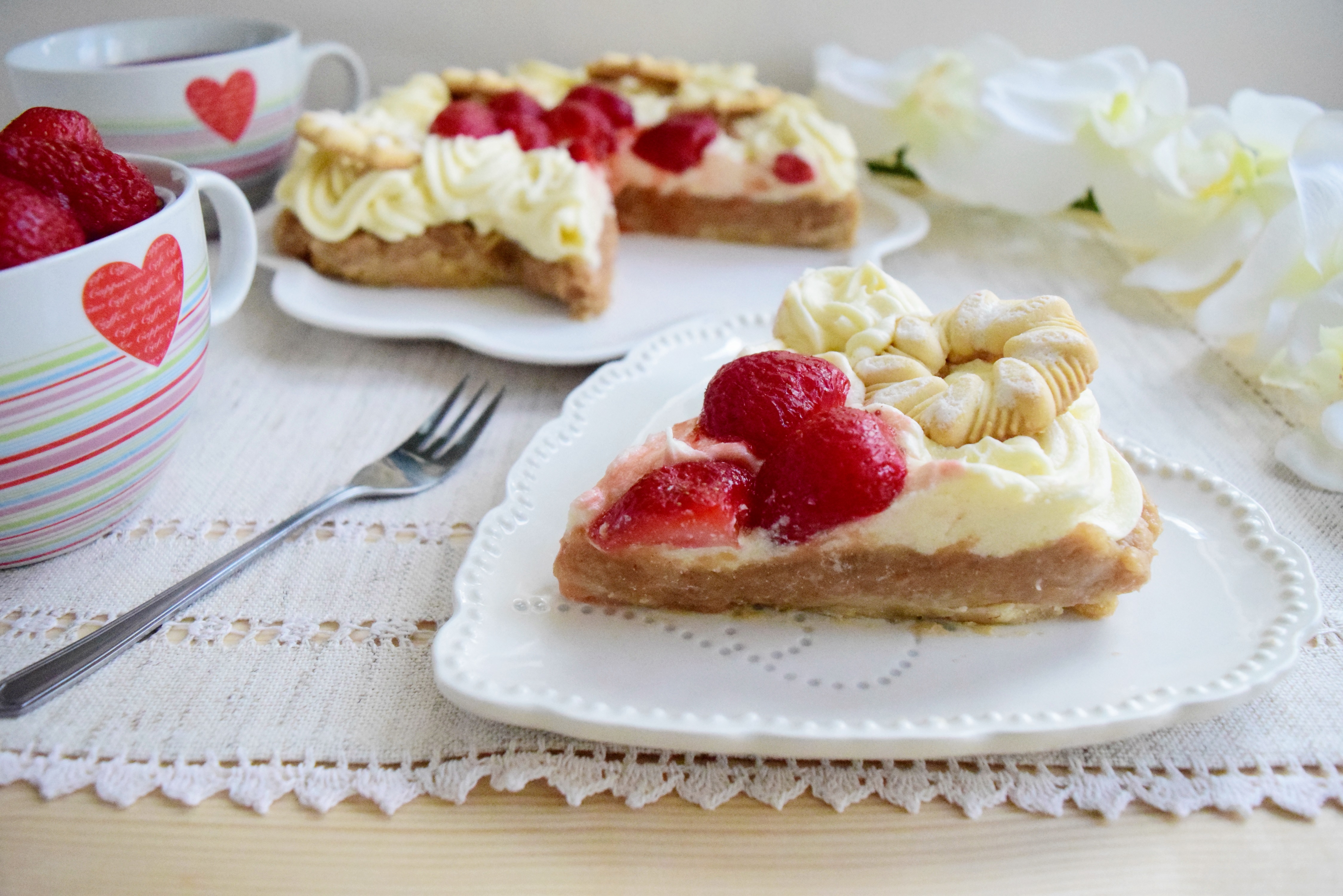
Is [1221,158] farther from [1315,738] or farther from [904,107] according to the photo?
[1315,738]

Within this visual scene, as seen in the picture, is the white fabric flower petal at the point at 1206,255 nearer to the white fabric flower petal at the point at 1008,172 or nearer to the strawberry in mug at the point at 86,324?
the white fabric flower petal at the point at 1008,172

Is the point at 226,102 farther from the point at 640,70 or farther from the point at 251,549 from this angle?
the point at 251,549

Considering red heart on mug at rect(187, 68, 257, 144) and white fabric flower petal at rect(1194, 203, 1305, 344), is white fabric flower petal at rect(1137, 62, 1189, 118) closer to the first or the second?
white fabric flower petal at rect(1194, 203, 1305, 344)

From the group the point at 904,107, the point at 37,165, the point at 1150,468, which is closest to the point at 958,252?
the point at 904,107

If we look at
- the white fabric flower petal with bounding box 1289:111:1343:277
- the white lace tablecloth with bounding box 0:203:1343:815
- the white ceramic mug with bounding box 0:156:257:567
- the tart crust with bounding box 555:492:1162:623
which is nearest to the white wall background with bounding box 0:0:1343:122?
the white fabric flower petal with bounding box 1289:111:1343:277

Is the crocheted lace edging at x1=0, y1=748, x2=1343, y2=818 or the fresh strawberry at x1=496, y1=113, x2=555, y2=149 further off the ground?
the fresh strawberry at x1=496, y1=113, x2=555, y2=149
